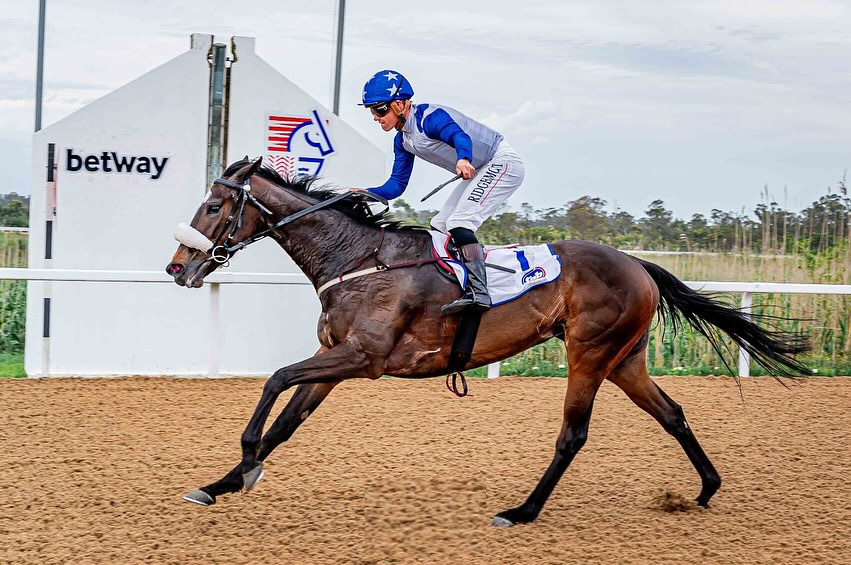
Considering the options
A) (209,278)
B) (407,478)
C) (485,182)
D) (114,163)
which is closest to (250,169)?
(485,182)

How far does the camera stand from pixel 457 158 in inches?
197

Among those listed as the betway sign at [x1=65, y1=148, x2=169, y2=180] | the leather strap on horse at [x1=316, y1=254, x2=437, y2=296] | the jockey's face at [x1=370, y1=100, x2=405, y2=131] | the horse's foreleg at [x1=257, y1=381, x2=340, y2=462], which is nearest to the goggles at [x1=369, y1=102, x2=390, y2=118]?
the jockey's face at [x1=370, y1=100, x2=405, y2=131]

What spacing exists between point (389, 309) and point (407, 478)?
1219 millimetres

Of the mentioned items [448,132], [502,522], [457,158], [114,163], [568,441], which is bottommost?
[502,522]

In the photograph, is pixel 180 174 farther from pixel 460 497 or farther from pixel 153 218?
pixel 460 497

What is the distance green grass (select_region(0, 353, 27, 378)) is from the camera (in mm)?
8328

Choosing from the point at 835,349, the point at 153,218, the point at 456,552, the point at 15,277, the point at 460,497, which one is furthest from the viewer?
the point at 835,349

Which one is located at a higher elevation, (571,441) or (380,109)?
(380,109)

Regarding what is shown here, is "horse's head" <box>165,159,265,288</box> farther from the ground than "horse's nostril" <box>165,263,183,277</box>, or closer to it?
farther from the ground

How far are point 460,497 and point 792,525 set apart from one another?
67.2 inches

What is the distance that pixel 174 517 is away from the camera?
4.60m

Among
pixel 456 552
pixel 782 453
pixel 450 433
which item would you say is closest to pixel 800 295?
pixel 782 453

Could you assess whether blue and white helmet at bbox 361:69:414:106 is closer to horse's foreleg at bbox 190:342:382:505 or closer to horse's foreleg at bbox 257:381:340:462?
horse's foreleg at bbox 190:342:382:505

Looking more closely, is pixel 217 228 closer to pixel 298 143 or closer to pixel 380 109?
pixel 380 109
